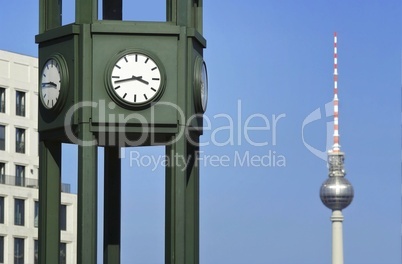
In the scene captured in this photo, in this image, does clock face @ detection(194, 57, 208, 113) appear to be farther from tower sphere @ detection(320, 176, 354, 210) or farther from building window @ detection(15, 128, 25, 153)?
tower sphere @ detection(320, 176, 354, 210)

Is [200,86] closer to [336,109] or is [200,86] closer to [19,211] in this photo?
[19,211]

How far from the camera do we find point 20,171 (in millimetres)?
81125

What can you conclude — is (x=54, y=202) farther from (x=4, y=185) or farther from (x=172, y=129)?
(x=4, y=185)

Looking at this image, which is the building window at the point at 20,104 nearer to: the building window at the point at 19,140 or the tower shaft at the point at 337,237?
the building window at the point at 19,140

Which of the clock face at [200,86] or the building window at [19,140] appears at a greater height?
the building window at [19,140]

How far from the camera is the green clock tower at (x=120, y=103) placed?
1018 inches

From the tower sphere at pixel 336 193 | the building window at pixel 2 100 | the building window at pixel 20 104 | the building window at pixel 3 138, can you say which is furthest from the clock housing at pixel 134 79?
the tower sphere at pixel 336 193

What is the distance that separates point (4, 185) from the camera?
78812 mm

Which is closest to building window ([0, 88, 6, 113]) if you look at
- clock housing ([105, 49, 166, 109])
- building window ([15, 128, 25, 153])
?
building window ([15, 128, 25, 153])

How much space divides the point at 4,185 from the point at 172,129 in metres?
53.7

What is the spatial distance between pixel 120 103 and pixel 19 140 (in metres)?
56.2

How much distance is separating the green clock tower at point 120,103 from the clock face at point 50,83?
2 cm

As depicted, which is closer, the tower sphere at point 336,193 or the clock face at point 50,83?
the clock face at point 50,83

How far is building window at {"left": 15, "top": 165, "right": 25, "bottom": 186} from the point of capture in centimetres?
8012
